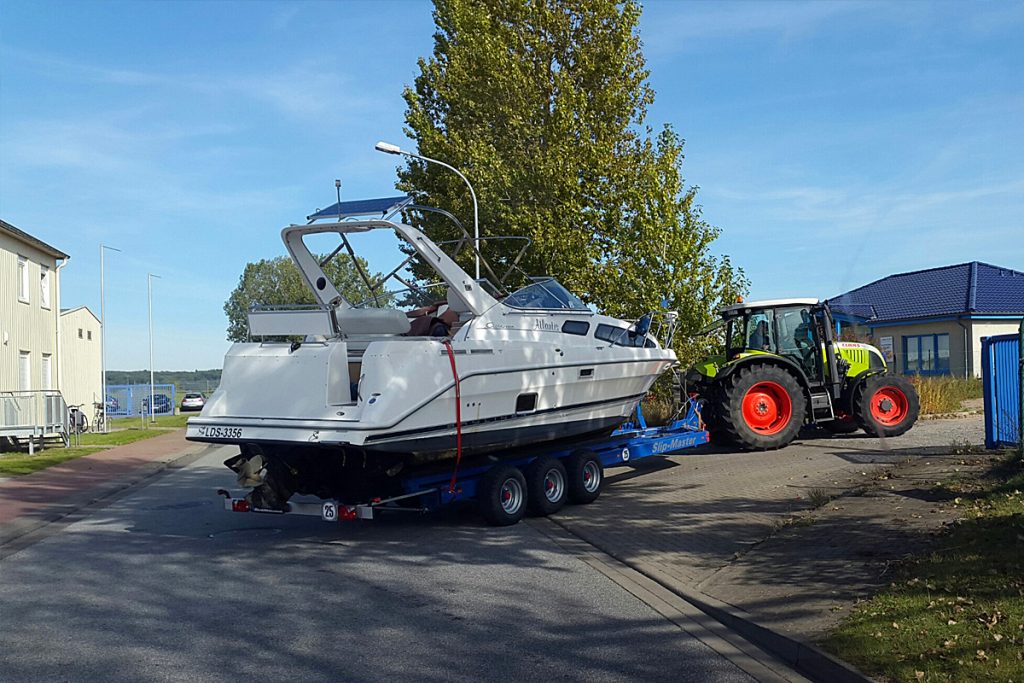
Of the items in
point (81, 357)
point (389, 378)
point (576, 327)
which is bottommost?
point (389, 378)

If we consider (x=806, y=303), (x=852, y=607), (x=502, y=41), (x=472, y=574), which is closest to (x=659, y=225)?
(x=806, y=303)

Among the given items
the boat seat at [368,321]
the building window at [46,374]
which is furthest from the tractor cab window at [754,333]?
the building window at [46,374]

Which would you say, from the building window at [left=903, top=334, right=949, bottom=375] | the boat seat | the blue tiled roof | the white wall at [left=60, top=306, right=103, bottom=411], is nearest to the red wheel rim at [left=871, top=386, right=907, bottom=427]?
the boat seat

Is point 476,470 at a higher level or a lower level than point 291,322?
lower

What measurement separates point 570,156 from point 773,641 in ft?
59.4

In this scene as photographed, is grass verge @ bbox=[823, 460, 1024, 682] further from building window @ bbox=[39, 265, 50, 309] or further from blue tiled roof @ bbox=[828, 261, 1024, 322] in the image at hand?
building window @ bbox=[39, 265, 50, 309]

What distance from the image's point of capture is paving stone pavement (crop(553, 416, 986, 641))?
7.64 m

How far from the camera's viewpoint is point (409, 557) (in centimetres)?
1009

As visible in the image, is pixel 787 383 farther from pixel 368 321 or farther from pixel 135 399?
pixel 135 399

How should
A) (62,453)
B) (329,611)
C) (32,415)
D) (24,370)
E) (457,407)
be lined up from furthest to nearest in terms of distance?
(24,370)
(32,415)
(62,453)
(457,407)
(329,611)

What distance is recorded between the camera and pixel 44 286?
32.6 meters

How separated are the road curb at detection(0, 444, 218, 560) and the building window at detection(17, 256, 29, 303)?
38.8ft

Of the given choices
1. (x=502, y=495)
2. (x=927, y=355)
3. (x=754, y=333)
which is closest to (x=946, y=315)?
(x=927, y=355)

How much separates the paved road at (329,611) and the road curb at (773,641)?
41 centimetres
